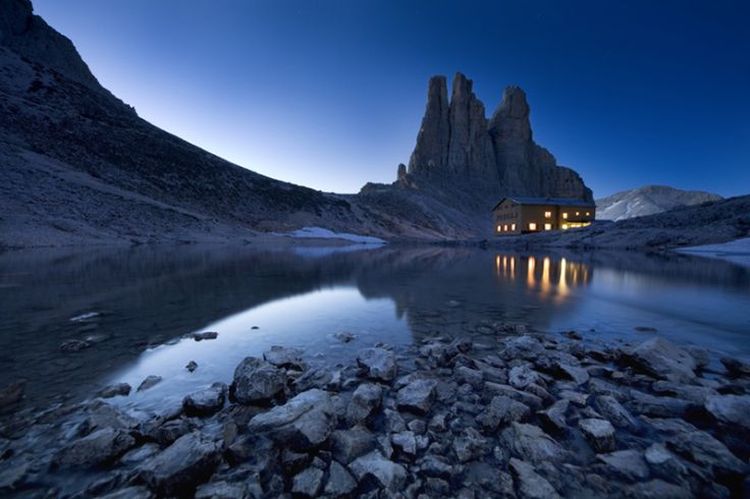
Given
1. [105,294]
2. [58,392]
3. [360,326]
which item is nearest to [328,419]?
[58,392]

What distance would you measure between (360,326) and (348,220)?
282 ft

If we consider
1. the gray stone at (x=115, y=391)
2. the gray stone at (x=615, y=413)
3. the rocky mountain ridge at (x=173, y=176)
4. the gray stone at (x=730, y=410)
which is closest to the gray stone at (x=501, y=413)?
the gray stone at (x=615, y=413)

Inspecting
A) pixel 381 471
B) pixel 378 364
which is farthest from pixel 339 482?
pixel 378 364

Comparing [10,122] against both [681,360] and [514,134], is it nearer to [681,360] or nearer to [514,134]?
[681,360]

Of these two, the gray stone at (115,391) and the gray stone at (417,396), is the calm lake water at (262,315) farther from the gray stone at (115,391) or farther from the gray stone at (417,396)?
the gray stone at (417,396)

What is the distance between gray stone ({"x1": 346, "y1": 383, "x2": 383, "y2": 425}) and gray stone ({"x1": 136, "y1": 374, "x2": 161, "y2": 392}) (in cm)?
356

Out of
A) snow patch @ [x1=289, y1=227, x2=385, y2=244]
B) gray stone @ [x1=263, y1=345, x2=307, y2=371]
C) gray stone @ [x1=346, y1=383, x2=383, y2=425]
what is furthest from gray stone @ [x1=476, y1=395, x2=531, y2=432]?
snow patch @ [x1=289, y1=227, x2=385, y2=244]

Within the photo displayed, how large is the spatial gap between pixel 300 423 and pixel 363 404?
1008 millimetres

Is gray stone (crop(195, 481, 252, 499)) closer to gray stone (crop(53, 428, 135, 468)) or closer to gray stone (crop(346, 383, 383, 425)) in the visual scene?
gray stone (crop(53, 428, 135, 468))

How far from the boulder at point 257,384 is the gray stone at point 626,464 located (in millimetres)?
4381

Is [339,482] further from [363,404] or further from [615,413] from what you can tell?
[615,413]

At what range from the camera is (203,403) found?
4.70m

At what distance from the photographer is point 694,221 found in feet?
156

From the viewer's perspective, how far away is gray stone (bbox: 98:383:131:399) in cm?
514
